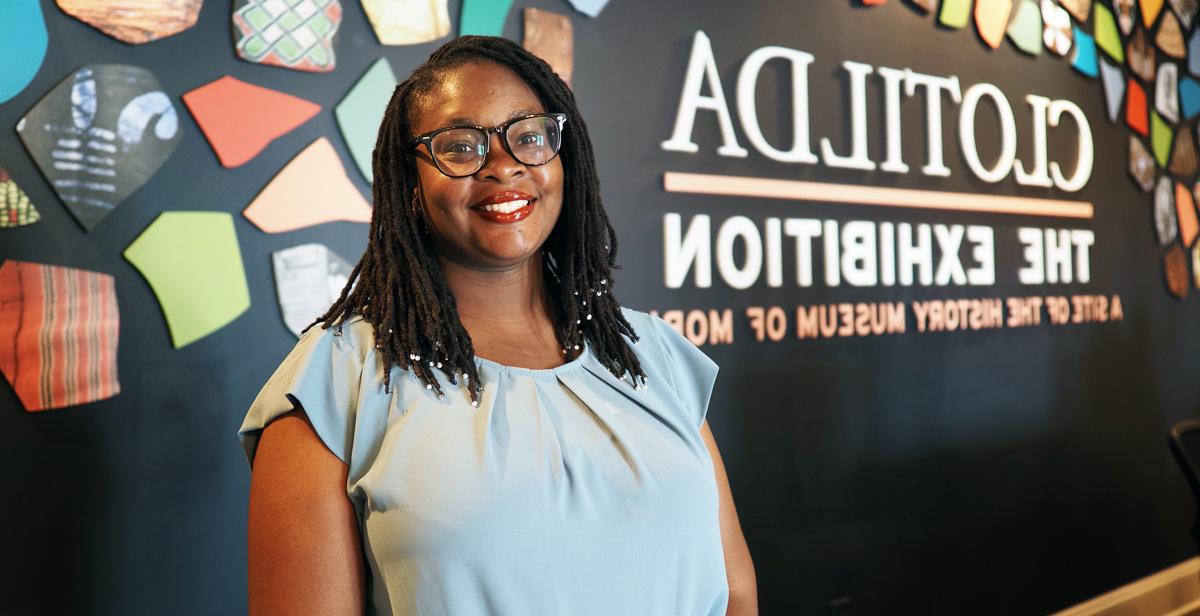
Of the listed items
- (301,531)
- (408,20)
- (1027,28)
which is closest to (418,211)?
(301,531)

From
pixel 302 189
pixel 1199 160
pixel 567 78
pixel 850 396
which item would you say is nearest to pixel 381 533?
pixel 302 189

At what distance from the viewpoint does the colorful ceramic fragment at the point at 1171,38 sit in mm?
3810

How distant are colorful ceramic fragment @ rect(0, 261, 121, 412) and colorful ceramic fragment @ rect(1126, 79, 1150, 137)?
11.5 feet

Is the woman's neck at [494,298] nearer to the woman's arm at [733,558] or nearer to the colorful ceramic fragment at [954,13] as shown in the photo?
the woman's arm at [733,558]

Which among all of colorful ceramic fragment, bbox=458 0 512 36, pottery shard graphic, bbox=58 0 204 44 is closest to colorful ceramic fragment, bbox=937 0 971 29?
colorful ceramic fragment, bbox=458 0 512 36

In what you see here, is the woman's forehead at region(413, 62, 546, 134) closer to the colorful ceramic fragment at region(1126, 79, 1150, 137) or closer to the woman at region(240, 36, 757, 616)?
the woman at region(240, 36, 757, 616)

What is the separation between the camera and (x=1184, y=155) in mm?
3869

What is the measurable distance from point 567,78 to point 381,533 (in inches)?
55.7

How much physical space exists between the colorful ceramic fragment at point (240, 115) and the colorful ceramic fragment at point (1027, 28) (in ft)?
8.01

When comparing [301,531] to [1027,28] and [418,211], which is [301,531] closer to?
[418,211]

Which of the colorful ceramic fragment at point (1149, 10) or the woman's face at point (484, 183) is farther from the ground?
the colorful ceramic fragment at point (1149, 10)

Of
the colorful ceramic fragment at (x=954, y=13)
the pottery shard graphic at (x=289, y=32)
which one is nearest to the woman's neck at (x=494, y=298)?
the pottery shard graphic at (x=289, y=32)

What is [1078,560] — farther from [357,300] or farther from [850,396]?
[357,300]

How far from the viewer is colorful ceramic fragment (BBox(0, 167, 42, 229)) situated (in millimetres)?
1526
